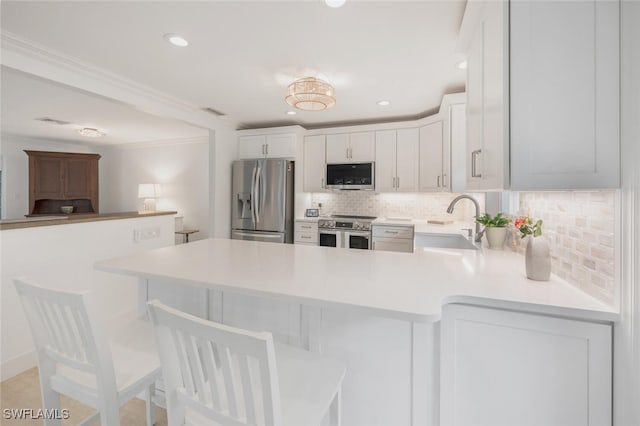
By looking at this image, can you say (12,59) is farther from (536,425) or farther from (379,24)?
(536,425)

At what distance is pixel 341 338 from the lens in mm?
1194

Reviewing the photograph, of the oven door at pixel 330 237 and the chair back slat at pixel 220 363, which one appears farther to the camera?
the oven door at pixel 330 237

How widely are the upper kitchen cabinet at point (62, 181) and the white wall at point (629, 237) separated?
756 centimetres

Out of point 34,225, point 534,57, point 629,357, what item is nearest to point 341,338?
point 629,357

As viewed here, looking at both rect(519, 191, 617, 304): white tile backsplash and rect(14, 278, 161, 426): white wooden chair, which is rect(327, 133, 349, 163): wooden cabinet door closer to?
rect(519, 191, 617, 304): white tile backsplash

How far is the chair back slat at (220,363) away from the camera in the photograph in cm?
64

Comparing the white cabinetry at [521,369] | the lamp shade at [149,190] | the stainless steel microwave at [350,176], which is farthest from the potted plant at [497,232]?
the lamp shade at [149,190]

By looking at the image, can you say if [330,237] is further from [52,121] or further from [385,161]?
[52,121]

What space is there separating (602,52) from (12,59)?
3.28m

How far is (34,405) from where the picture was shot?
177 cm

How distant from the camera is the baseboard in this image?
1.96m

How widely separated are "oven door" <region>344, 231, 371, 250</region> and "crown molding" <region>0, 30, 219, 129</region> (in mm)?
2520

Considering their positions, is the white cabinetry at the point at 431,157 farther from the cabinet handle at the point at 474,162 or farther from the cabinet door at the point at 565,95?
the cabinet door at the point at 565,95

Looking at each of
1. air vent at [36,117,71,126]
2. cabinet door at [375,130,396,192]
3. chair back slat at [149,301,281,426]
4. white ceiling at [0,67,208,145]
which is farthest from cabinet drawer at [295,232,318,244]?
air vent at [36,117,71,126]
